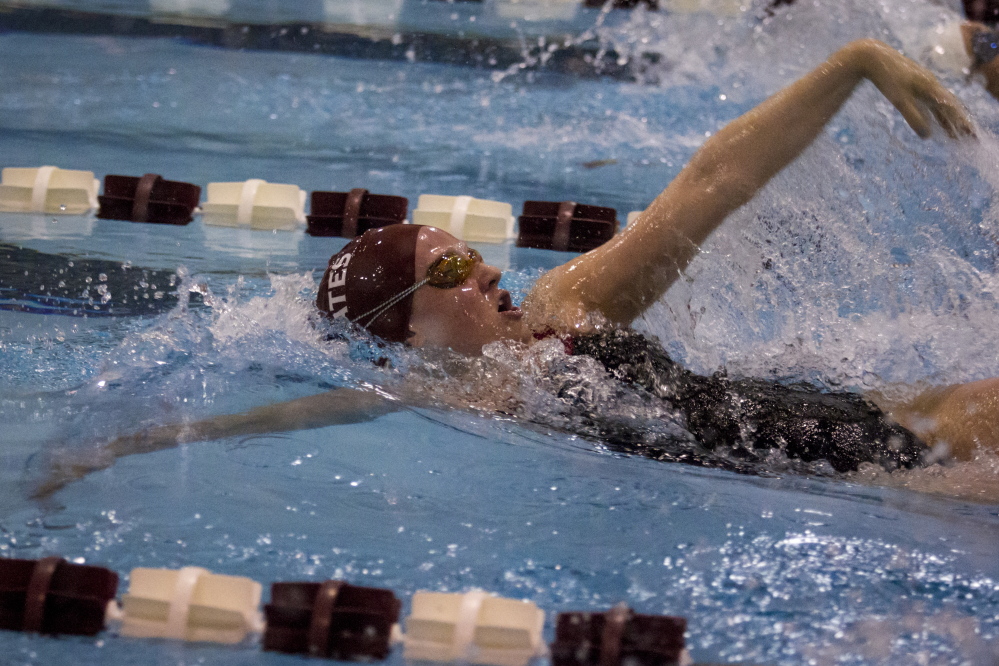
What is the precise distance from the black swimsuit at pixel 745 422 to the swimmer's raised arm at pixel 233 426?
20.8 inches

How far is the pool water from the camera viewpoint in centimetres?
168

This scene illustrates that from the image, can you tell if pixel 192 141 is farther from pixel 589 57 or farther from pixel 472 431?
pixel 472 431

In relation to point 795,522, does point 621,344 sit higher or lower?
higher

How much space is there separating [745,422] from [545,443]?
1.41 ft

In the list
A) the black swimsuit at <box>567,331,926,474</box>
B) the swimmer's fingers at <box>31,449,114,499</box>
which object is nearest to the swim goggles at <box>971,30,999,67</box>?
the black swimsuit at <box>567,331,926,474</box>

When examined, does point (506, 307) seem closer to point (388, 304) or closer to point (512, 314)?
point (512, 314)

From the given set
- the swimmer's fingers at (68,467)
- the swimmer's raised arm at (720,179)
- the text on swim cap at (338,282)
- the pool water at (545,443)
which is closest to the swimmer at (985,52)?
the pool water at (545,443)

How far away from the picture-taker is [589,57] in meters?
5.77

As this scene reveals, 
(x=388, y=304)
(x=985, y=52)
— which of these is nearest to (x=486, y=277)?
(x=388, y=304)

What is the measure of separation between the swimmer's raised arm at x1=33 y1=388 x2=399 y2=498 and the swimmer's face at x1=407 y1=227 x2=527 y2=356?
0.83ft

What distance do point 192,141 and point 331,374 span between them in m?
2.75

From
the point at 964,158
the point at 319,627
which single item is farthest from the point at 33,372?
the point at 964,158

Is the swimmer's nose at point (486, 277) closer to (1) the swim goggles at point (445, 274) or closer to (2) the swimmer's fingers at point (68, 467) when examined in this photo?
(1) the swim goggles at point (445, 274)

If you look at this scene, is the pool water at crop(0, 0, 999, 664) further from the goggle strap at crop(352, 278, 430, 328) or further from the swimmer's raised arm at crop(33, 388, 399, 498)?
the goggle strap at crop(352, 278, 430, 328)
